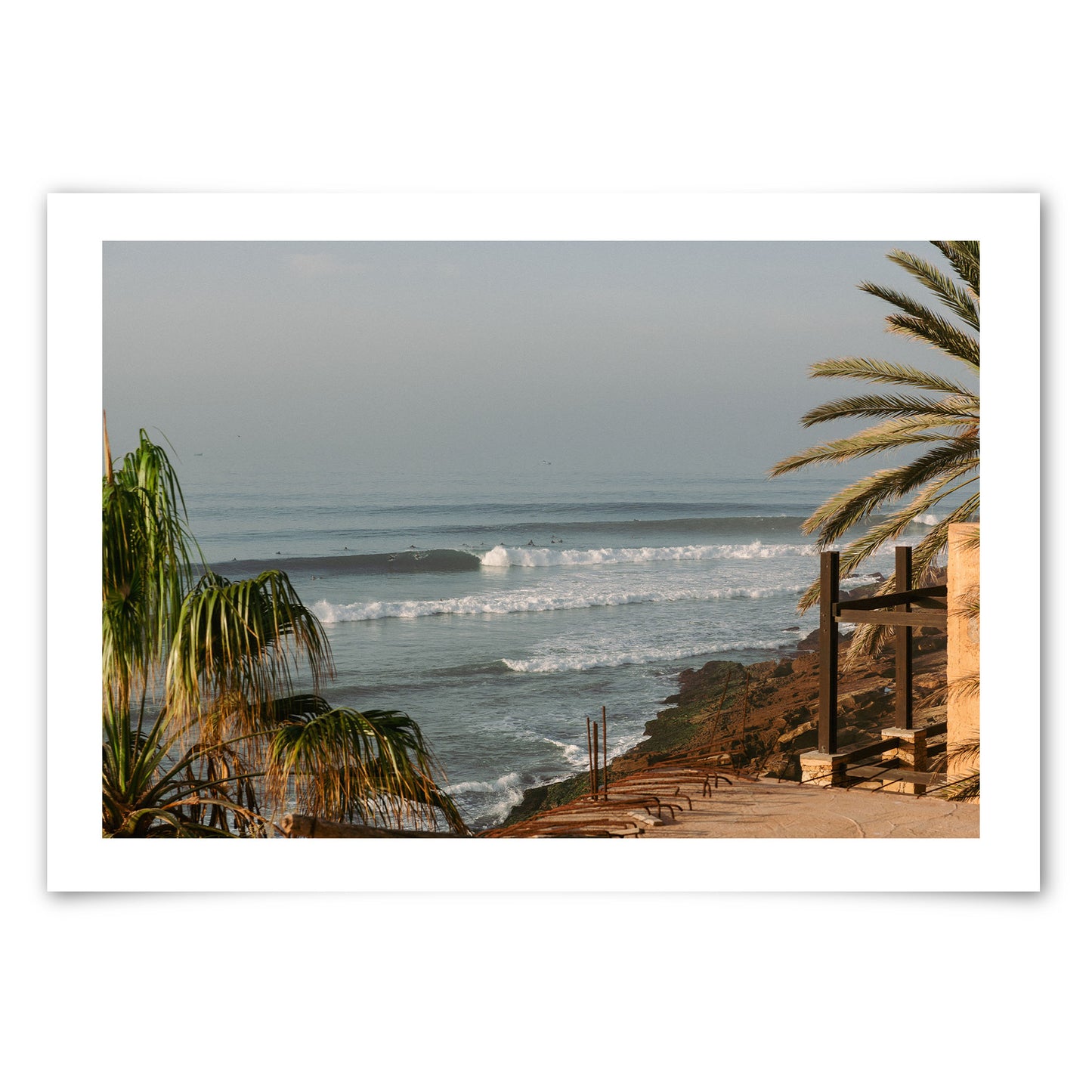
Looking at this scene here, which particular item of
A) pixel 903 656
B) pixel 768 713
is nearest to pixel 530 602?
pixel 768 713

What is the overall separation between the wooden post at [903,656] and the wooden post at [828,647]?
811 mm

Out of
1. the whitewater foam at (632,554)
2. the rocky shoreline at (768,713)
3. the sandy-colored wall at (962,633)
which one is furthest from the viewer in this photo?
the whitewater foam at (632,554)

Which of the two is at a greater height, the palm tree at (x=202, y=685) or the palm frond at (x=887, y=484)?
the palm frond at (x=887, y=484)

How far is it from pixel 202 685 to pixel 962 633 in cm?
330

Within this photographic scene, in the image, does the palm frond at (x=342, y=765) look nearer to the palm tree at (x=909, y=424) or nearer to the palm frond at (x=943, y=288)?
the palm tree at (x=909, y=424)

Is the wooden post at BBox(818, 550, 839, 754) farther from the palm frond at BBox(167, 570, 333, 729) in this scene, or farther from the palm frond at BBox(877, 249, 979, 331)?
the palm frond at BBox(167, 570, 333, 729)

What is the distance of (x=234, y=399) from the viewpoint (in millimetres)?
20203

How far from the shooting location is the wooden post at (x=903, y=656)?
240 inches

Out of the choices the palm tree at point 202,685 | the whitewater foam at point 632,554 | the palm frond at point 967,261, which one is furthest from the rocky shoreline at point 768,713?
the palm tree at point 202,685

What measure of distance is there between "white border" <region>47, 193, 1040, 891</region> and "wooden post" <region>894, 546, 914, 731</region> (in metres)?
3.04

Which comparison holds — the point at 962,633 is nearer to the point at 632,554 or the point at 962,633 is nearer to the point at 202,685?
the point at 202,685
